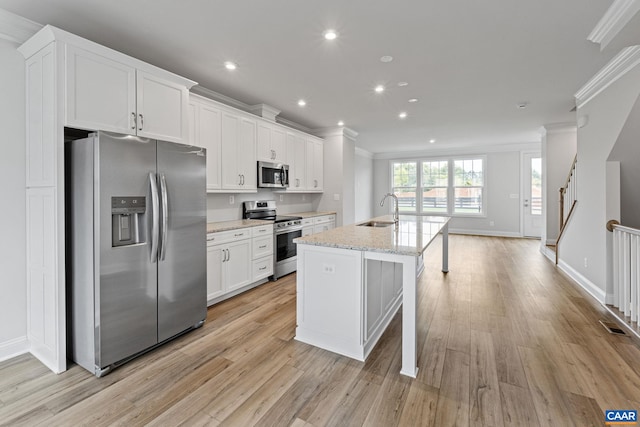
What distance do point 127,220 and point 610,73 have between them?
4.87 meters

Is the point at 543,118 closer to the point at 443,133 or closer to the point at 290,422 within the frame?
the point at 443,133

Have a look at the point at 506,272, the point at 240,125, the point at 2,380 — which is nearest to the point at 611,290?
the point at 506,272

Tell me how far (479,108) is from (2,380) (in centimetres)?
611

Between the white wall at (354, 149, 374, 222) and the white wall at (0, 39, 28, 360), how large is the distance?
725 cm

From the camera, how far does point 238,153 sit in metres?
3.94

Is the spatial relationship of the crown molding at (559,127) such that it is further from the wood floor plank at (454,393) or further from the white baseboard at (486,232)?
the wood floor plank at (454,393)

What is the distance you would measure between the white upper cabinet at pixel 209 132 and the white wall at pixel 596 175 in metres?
4.33

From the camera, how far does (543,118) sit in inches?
208

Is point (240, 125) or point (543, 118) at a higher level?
point (543, 118)

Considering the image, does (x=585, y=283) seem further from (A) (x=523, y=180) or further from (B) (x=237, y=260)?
(A) (x=523, y=180)

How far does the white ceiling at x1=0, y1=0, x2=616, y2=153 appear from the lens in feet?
7.01

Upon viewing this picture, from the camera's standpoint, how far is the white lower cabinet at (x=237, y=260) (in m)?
3.21

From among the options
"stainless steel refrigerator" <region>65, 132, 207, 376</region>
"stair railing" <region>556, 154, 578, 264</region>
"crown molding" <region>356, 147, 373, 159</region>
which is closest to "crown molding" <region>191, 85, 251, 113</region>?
"stainless steel refrigerator" <region>65, 132, 207, 376</region>

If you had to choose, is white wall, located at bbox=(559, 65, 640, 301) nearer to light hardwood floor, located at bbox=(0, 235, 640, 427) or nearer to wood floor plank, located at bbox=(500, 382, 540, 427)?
light hardwood floor, located at bbox=(0, 235, 640, 427)
